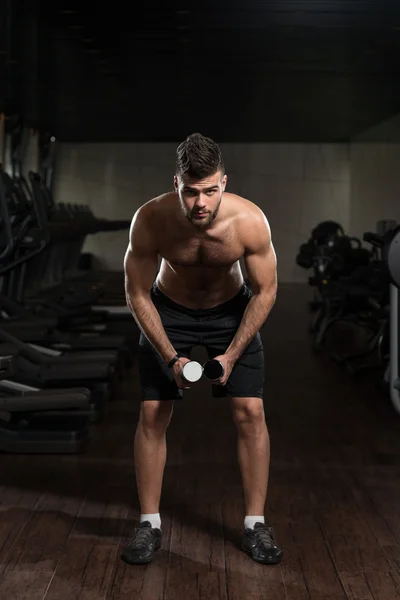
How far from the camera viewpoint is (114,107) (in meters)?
9.93

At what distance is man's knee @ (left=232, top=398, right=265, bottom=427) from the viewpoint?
259 centimetres

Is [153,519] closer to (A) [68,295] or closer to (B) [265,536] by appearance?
(B) [265,536]

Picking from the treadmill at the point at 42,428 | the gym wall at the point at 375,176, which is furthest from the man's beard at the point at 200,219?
the gym wall at the point at 375,176

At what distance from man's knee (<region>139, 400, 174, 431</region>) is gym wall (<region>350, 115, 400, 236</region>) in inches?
320

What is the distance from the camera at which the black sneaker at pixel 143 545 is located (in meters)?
2.53

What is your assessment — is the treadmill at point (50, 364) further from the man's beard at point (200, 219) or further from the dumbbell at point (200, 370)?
the man's beard at point (200, 219)

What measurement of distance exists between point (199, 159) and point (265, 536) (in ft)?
3.65

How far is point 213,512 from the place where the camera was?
3.00 m

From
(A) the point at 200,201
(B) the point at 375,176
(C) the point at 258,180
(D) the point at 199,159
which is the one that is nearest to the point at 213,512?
(A) the point at 200,201

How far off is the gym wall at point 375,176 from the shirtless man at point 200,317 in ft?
26.4

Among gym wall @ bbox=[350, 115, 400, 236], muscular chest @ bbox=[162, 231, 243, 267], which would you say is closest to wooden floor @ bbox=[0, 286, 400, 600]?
muscular chest @ bbox=[162, 231, 243, 267]

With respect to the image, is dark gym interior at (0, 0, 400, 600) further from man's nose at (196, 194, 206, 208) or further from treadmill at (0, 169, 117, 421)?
man's nose at (196, 194, 206, 208)

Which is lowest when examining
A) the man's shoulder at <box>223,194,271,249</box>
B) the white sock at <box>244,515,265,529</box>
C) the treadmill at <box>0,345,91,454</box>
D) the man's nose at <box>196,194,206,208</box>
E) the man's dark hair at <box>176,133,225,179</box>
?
the treadmill at <box>0,345,91,454</box>

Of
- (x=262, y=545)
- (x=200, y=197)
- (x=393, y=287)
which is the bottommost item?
(x=262, y=545)
